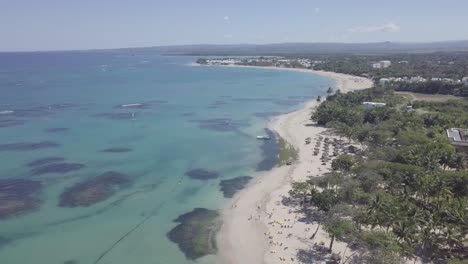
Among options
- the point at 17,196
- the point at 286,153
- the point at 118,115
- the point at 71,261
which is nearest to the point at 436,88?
the point at 286,153

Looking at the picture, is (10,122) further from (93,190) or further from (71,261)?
(71,261)

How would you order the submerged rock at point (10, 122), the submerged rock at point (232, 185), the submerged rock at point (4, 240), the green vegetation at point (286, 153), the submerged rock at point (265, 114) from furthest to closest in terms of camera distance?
the submerged rock at point (265, 114)
the submerged rock at point (10, 122)
the green vegetation at point (286, 153)
the submerged rock at point (232, 185)
the submerged rock at point (4, 240)

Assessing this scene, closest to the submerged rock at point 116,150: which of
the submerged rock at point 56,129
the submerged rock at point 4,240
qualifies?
the submerged rock at point 56,129

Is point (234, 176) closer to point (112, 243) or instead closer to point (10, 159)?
point (112, 243)

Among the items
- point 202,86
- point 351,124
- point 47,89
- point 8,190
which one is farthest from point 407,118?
point 47,89

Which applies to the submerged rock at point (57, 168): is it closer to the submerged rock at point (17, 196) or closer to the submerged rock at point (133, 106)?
the submerged rock at point (17, 196)

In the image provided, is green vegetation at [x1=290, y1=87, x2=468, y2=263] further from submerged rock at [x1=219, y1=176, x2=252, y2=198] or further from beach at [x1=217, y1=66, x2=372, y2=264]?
submerged rock at [x1=219, y1=176, x2=252, y2=198]

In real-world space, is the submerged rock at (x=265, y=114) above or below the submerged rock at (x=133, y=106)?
below
